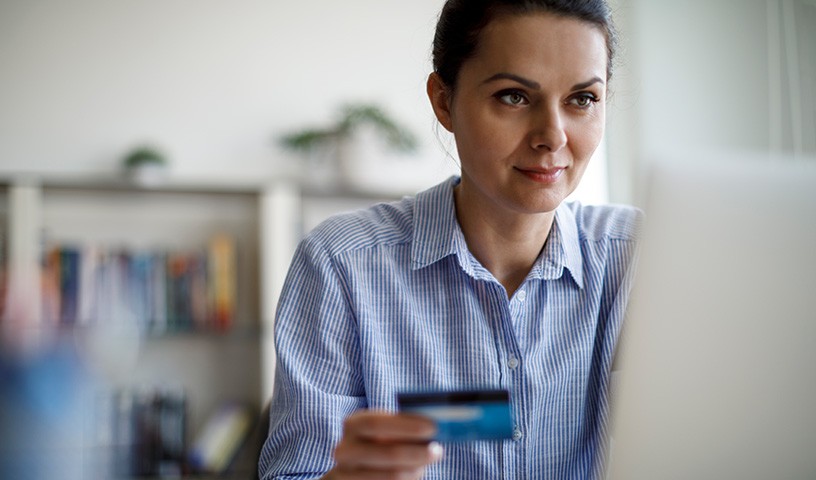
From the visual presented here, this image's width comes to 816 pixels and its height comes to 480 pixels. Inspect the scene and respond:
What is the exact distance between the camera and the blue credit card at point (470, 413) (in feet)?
1.90

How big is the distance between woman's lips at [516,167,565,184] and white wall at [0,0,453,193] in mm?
1947

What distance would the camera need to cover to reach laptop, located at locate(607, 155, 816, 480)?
0.55 metres

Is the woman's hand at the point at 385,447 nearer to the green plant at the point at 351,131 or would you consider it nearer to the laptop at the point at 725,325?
the laptop at the point at 725,325

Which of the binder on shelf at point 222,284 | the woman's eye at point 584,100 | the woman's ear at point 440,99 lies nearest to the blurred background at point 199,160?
the binder on shelf at point 222,284

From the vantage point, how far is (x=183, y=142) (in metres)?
2.91

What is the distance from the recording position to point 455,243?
1.19m

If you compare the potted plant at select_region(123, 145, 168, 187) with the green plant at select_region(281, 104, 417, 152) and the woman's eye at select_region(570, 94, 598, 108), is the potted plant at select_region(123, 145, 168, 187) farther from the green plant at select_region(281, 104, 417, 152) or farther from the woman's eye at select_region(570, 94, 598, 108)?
the woman's eye at select_region(570, 94, 598, 108)

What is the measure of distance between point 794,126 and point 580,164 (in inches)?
69.0

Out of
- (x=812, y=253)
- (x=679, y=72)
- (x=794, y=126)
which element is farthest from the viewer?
(x=679, y=72)

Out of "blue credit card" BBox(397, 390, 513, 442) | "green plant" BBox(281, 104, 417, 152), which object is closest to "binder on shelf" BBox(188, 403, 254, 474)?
"green plant" BBox(281, 104, 417, 152)

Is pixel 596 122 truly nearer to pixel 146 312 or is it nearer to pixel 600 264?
pixel 600 264

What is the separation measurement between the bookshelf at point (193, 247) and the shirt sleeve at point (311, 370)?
1562 millimetres

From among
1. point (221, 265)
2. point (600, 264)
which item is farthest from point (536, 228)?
point (221, 265)

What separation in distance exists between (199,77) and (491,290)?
83.6 inches
